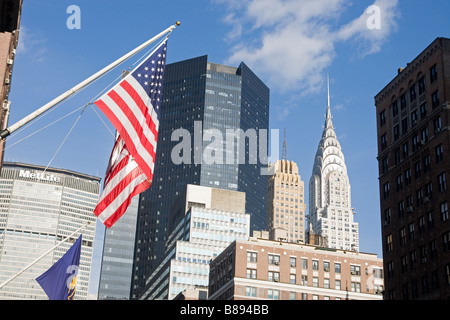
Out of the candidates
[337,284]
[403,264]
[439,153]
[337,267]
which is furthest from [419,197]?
[337,267]

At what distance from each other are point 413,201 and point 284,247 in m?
50.5

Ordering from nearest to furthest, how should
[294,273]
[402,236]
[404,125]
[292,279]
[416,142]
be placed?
1. [402,236]
2. [416,142]
3. [404,125]
4. [292,279]
5. [294,273]

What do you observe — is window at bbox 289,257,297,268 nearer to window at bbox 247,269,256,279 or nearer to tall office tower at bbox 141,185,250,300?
window at bbox 247,269,256,279

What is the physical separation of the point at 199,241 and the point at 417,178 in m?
106

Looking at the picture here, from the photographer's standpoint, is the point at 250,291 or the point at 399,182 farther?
the point at 250,291

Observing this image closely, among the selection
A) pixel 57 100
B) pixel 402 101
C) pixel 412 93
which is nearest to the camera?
pixel 57 100

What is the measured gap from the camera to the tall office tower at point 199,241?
6944 inches

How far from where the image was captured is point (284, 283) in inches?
4978

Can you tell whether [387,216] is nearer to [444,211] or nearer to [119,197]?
[444,211]

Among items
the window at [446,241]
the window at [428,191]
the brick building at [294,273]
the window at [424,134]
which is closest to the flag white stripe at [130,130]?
the window at [446,241]

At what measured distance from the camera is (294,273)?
128 meters

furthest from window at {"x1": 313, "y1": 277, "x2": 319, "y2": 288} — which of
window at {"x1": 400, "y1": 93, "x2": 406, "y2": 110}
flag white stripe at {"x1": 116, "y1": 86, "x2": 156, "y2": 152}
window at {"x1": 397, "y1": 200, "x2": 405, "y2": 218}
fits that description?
flag white stripe at {"x1": 116, "y1": 86, "x2": 156, "y2": 152}

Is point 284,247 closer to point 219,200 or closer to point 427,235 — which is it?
point 427,235
